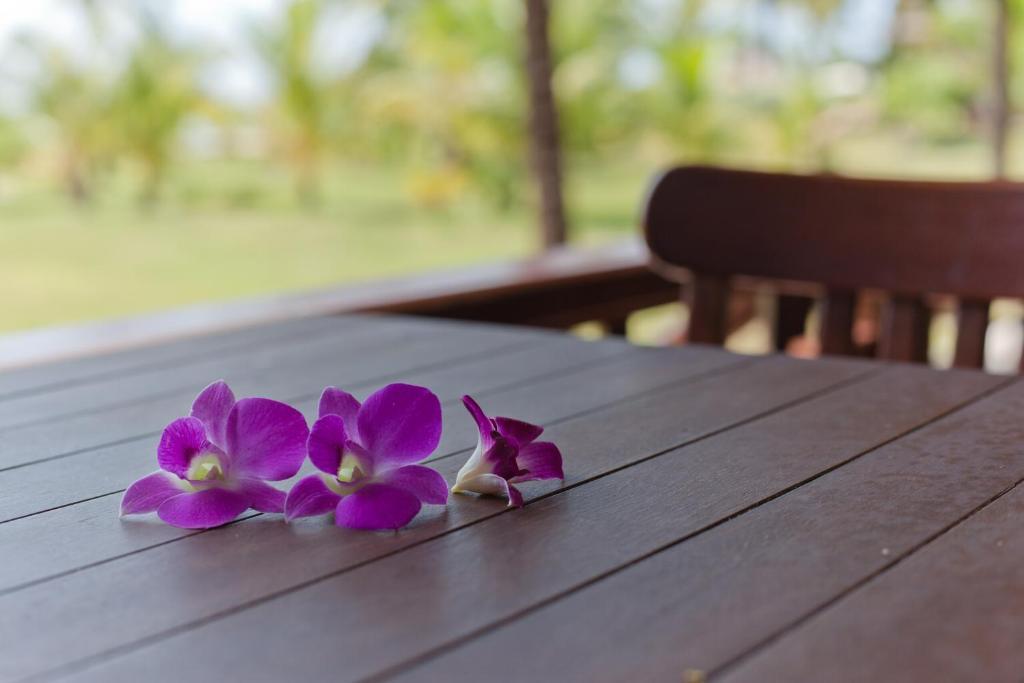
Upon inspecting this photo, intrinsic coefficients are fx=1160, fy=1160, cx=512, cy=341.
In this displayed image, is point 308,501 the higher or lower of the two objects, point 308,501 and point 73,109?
the higher

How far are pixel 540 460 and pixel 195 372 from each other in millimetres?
616

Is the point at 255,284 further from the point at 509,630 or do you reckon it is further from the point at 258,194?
the point at 509,630

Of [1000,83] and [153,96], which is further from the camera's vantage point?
[153,96]

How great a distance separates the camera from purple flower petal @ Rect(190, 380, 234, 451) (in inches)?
26.9

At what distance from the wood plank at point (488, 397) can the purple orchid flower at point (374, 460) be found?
8 centimetres

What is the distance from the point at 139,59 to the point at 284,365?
960 centimetres

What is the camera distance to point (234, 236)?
11945 mm

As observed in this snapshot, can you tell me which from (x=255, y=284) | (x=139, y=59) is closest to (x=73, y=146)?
(x=139, y=59)

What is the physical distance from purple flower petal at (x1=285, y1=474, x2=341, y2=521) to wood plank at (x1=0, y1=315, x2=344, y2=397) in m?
0.60

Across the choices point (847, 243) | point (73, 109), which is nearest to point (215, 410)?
point (847, 243)

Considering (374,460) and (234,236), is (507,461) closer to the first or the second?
(374,460)

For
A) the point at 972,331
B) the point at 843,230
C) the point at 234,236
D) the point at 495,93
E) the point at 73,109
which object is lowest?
the point at 234,236

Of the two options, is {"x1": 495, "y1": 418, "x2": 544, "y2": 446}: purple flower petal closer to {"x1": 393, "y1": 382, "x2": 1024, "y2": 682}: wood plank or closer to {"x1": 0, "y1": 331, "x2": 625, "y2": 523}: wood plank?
{"x1": 393, "y1": 382, "x2": 1024, "y2": 682}: wood plank

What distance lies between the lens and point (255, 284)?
447 inches
